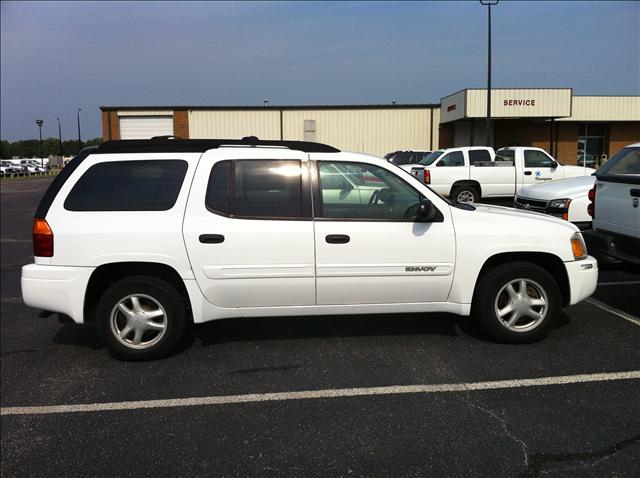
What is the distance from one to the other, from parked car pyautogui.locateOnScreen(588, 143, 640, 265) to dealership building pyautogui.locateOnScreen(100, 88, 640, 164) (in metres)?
29.7

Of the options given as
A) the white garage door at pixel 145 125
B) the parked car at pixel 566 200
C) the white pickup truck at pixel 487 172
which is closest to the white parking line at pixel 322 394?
the parked car at pixel 566 200

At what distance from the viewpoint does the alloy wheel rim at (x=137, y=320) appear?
454cm

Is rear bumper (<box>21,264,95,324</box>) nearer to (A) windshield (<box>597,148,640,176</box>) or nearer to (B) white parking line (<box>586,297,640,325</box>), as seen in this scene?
(B) white parking line (<box>586,297,640,325</box>)

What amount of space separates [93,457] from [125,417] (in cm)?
51

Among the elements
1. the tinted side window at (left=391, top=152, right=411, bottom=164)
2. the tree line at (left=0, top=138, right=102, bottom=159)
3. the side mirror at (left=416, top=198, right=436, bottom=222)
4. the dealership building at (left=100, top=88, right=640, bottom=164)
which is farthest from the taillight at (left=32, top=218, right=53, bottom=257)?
the tree line at (left=0, top=138, right=102, bottom=159)

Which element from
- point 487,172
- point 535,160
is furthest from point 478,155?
point 535,160

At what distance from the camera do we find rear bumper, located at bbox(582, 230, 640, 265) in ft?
18.8

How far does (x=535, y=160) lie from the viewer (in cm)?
1609

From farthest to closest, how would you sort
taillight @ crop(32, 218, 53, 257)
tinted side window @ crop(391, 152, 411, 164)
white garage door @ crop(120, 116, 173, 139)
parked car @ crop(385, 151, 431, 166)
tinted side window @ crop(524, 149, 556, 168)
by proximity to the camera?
1. white garage door @ crop(120, 116, 173, 139)
2. parked car @ crop(385, 151, 431, 166)
3. tinted side window @ crop(391, 152, 411, 164)
4. tinted side window @ crop(524, 149, 556, 168)
5. taillight @ crop(32, 218, 53, 257)

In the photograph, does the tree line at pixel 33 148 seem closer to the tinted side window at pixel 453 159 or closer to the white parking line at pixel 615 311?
the tinted side window at pixel 453 159

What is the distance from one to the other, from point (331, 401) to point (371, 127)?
35023 millimetres

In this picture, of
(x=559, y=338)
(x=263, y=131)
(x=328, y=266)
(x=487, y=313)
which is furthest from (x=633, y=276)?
(x=263, y=131)

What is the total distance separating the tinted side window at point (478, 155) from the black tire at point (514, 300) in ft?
39.2

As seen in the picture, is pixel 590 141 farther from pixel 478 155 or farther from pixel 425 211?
pixel 425 211
